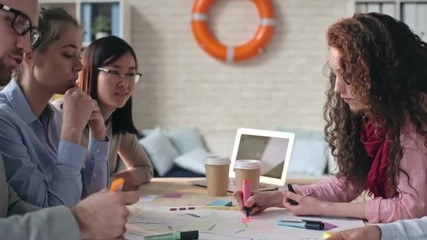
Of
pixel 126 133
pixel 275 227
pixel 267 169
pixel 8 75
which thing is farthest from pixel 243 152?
pixel 8 75

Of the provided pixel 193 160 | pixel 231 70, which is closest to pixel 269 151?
pixel 193 160

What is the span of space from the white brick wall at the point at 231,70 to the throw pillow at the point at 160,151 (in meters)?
0.40

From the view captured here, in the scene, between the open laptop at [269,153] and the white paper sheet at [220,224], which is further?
the open laptop at [269,153]

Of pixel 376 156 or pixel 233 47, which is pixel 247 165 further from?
pixel 233 47

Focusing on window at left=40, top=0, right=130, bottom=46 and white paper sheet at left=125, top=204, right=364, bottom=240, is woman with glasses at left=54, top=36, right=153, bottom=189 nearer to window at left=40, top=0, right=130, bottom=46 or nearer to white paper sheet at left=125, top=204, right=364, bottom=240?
white paper sheet at left=125, top=204, right=364, bottom=240

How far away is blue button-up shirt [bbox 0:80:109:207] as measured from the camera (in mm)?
1189

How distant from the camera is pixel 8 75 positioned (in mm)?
1134

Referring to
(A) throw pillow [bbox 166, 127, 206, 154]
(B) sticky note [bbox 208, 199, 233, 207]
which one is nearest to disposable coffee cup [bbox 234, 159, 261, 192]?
(B) sticky note [bbox 208, 199, 233, 207]

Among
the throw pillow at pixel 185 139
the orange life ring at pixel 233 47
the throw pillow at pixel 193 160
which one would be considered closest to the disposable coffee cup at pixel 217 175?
the throw pillow at pixel 193 160

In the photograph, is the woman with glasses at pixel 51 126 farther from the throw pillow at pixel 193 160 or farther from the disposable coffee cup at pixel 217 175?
the throw pillow at pixel 193 160

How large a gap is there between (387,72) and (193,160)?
248 cm

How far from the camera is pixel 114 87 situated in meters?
1.86

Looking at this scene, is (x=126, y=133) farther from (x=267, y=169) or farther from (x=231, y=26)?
(x=231, y=26)

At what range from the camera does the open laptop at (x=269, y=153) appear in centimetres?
173
